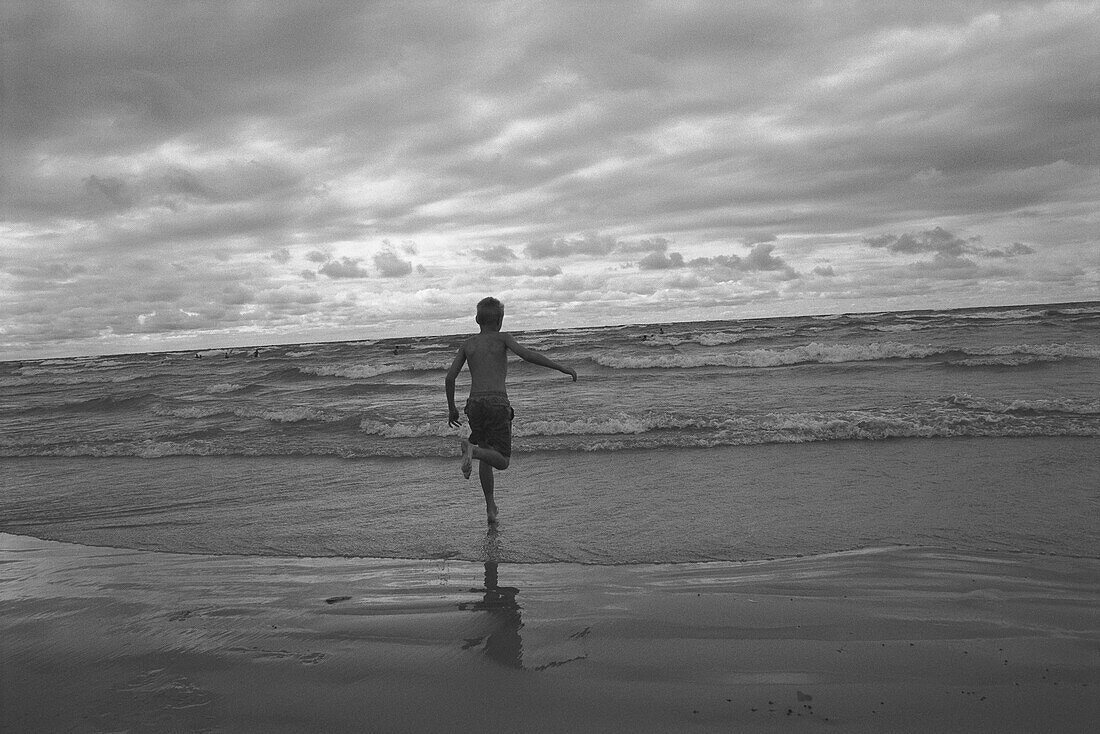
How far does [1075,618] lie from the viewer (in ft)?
11.5

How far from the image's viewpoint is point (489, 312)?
6156mm

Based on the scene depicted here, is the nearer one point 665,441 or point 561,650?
point 561,650

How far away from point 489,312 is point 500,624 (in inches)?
122


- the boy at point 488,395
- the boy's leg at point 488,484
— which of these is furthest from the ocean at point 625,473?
the boy at point 488,395

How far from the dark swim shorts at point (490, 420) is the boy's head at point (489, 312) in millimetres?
658

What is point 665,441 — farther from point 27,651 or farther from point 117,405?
point 117,405

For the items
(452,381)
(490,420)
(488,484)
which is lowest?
(488,484)

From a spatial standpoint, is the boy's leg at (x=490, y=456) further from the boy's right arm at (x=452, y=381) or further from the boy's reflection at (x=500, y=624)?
the boy's reflection at (x=500, y=624)

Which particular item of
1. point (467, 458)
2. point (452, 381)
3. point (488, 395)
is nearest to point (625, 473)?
point (488, 395)

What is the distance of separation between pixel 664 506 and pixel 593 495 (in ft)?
3.05

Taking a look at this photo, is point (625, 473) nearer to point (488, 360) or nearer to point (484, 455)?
point (484, 455)

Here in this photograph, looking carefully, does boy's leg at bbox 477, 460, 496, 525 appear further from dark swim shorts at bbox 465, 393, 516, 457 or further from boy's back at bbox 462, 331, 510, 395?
boy's back at bbox 462, 331, 510, 395

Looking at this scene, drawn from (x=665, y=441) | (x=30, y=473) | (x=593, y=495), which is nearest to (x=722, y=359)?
(x=665, y=441)

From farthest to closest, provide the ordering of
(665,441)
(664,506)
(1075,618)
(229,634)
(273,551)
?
(665,441)
(664,506)
(273,551)
(229,634)
(1075,618)
